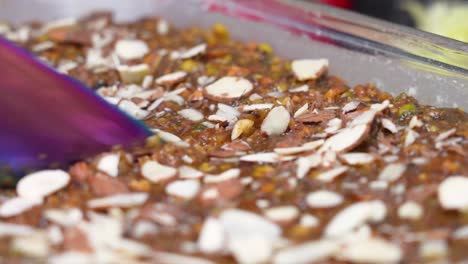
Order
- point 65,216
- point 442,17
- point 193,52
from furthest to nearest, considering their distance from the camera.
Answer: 1. point 442,17
2. point 193,52
3. point 65,216

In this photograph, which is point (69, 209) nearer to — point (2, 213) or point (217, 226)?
point (2, 213)

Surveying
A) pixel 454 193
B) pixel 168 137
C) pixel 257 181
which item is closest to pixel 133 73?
pixel 168 137

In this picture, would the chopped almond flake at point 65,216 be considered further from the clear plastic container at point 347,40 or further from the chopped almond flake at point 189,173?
the clear plastic container at point 347,40

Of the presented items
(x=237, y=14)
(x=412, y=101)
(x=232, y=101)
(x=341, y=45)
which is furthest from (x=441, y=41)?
(x=237, y=14)

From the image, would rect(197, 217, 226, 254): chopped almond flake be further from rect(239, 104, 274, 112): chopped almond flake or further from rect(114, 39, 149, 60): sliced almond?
rect(114, 39, 149, 60): sliced almond

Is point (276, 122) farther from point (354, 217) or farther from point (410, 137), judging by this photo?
point (354, 217)

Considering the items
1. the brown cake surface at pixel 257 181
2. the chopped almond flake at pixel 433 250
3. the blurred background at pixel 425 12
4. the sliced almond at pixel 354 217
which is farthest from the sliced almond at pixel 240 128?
the blurred background at pixel 425 12

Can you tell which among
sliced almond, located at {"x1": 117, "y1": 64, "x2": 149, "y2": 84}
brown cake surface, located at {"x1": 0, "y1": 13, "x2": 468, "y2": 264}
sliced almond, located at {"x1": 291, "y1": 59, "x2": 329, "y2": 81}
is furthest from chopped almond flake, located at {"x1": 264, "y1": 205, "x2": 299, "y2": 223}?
sliced almond, located at {"x1": 117, "y1": 64, "x2": 149, "y2": 84}
